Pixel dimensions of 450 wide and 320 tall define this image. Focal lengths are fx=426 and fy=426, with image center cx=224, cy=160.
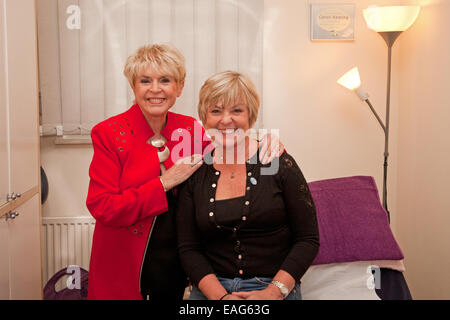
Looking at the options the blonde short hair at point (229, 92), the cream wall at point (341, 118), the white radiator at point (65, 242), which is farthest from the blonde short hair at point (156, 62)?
the white radiator at point (65, 242)

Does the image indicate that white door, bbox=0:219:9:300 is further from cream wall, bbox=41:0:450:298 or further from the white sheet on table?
the white sheet on table

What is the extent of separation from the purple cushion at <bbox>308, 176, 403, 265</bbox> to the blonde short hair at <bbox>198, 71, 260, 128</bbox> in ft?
2.27

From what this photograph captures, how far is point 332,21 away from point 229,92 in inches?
Result: 61.2

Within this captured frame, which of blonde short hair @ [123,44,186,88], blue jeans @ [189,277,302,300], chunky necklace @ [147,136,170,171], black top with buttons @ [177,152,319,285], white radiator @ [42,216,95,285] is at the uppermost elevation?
blonde short hair @ [123,44,186,88]

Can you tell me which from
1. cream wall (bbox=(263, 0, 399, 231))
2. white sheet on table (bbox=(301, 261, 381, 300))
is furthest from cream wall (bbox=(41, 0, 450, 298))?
white sheet on table (bbox=(301, 261, 381, 300))

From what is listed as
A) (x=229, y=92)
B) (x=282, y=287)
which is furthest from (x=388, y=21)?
(x=282, y=287)

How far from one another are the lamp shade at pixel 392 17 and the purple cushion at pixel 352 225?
1005mm

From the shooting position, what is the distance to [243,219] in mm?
1412

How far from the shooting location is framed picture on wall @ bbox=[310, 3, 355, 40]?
8.72 feet

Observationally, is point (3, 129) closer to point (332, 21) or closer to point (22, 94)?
point (22, 94)

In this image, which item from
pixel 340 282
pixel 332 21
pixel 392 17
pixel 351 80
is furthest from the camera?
pixel 332 21

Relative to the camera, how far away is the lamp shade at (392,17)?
94.2 inches

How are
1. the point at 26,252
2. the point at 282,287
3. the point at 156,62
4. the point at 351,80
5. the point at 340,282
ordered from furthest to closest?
the point at 351,80
the point at 26,252
the point at 340,282
the point at 156,62
the point at 282,287

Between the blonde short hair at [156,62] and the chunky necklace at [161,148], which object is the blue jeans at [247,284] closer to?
the chunky necklace at [161,148]
